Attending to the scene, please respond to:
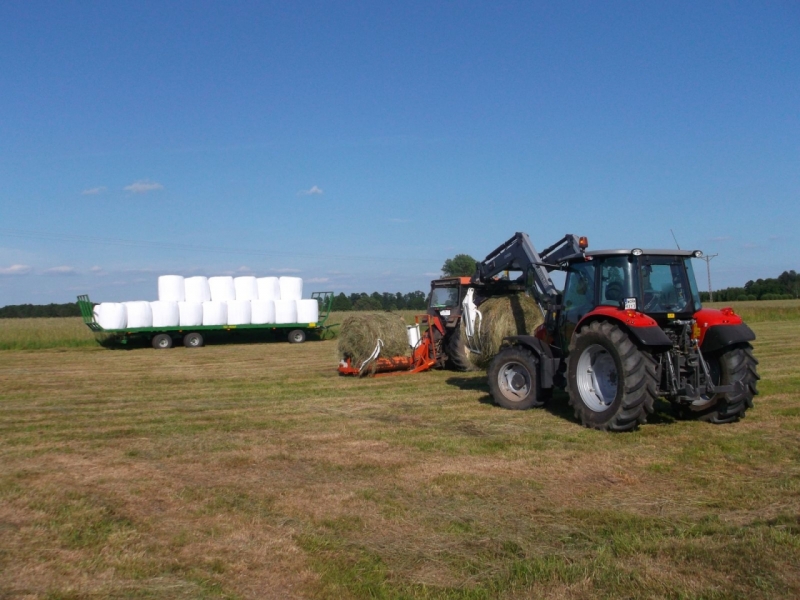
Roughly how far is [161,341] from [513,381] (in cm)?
1753

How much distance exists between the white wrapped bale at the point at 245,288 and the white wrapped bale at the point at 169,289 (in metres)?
1.95

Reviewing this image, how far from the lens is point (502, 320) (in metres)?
12.3

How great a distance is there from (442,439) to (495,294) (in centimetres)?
639

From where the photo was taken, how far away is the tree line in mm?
59406

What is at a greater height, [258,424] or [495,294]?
[495,294]

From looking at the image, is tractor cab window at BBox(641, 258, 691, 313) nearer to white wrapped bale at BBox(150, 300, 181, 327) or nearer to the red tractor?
the red tractor

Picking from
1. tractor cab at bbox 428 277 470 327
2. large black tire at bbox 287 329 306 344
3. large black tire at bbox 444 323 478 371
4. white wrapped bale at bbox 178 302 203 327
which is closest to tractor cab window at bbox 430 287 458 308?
tractor cab at bbox 428 277 470 327

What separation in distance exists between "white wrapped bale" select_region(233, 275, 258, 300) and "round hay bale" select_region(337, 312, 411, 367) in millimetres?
13874

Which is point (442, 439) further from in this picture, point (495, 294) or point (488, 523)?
point (495, 294)

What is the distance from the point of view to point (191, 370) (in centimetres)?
1579

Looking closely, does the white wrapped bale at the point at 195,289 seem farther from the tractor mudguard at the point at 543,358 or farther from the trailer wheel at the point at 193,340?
the tractor mudguard at the point at 543,358

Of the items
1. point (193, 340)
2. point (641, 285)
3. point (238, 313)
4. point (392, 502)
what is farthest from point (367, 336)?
point (193, 340)

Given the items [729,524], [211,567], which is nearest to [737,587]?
[729,524]

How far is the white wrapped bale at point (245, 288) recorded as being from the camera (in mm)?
26375
